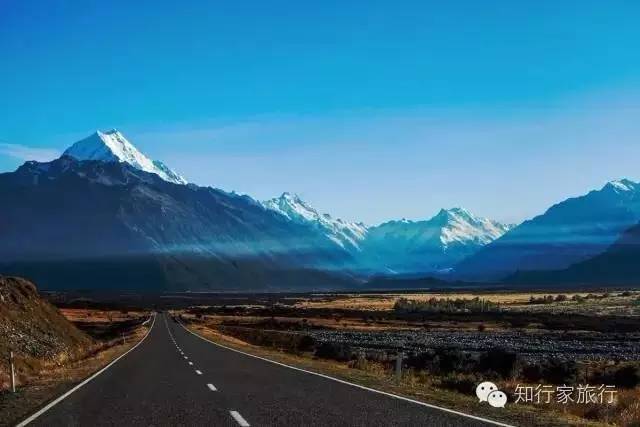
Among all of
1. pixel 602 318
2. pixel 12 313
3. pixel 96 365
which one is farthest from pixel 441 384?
pixel 602 318

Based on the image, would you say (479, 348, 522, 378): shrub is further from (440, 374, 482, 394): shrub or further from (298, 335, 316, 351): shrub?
(298, 335, 316, 351): shrub

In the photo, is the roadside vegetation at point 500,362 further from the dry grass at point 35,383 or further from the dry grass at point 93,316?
the dry grass at point 93,316

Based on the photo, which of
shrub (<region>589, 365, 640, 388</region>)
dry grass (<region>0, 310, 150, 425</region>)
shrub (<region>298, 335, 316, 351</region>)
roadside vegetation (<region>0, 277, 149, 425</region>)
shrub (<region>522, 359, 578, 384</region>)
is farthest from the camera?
shrub (<region>298, 335, 316, 351</region>)

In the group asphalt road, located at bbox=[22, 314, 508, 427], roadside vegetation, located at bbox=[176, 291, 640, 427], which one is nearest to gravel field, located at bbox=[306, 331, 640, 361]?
roadside vegetation, located at bbox=[176, 291, 640, 427]

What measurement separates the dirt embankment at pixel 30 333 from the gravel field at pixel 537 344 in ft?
59.9

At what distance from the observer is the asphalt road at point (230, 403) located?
14.1 m

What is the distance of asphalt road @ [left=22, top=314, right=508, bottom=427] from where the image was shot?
14.1 m

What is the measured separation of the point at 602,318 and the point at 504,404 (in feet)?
283

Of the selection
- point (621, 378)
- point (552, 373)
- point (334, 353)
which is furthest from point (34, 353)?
point (621, 378)

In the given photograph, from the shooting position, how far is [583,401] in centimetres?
1933

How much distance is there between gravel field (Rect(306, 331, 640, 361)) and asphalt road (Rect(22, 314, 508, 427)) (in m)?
25.1

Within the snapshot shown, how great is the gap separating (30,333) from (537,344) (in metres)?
36.6

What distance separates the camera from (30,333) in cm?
3944

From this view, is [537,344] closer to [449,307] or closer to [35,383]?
[35,383]
